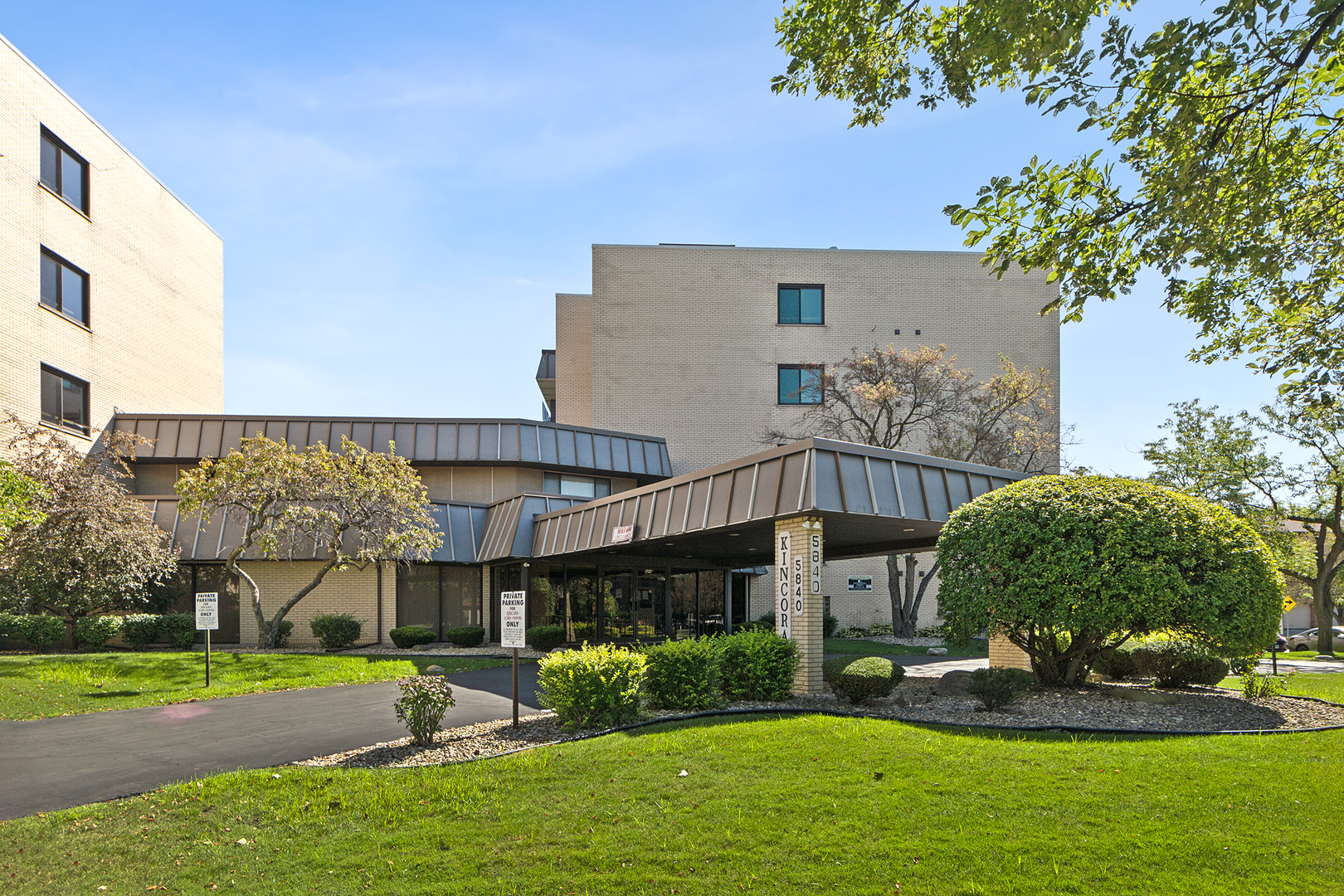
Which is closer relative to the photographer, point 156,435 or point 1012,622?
point 1012,622

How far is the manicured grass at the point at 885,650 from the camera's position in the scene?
90.7 ft

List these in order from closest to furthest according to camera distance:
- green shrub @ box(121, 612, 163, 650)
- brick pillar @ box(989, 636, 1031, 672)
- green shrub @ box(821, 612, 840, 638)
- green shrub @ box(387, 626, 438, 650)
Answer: brick pillar @ box(989, 636, 1031, 672)
green shrub @ box(121, 612, 163, 650)
green shrub @ box(387, 626, 438, 650)
green shrub @ box(821, 612, 840, 638)

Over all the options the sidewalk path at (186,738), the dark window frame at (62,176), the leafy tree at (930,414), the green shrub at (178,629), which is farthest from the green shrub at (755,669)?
the dark window frame at (62,176)

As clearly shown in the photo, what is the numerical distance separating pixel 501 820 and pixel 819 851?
9.13 feet

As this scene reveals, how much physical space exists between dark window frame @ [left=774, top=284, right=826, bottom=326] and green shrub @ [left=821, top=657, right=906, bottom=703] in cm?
2732

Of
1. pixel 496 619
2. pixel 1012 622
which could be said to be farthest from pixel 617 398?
pixel 1012 622

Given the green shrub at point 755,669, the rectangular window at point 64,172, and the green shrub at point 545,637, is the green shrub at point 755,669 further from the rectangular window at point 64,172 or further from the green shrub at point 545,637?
the rectangular window at point 64,172

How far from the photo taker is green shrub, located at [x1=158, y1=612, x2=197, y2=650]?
25172 millimetres

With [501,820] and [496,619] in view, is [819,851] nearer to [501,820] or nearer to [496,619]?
[501,820]

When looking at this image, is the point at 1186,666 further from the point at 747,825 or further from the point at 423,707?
the point at 423,707

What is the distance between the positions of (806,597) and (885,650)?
17262 millimetres

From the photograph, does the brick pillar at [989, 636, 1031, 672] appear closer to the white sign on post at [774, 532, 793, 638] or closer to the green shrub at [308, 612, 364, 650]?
the white sign on post at [774, 532, 793, 638]

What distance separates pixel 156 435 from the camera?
3019 cm

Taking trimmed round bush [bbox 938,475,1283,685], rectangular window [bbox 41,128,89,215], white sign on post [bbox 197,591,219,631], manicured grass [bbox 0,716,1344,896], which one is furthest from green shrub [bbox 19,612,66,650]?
trimmed round bush [bbox 938,475,1283,685]
